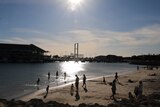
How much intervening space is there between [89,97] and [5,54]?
13454 centimetres

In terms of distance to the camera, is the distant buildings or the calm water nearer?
the calm water

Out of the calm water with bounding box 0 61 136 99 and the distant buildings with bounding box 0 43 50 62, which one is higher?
the distant buildings with bounding box 0 43 50 62

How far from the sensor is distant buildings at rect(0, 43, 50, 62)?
15500 centimetres

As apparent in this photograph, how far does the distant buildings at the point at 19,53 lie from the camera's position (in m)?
155

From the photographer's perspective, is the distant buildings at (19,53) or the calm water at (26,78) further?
the distant buildings at (19,53)

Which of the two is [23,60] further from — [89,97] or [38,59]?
[89,97]

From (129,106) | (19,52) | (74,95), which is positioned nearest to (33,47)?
(19,52)

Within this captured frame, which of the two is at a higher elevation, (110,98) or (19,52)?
(19,52)

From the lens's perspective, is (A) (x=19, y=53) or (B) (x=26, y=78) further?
(A) (x=19, y=53)

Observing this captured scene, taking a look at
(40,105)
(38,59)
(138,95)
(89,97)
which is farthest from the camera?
A: (38,59)

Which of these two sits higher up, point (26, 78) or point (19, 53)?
point (19, 53)

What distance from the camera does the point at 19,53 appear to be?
159 metres

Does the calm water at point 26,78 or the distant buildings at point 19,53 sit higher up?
the distant buildings at point 19,53

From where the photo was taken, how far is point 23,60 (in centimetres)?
16388
